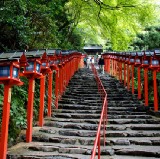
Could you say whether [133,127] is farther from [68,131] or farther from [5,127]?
[5,127]

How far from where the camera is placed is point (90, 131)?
343 inches

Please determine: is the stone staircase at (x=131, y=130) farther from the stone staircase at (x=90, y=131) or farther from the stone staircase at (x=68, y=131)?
the stone staircase at (x=68, y=131)

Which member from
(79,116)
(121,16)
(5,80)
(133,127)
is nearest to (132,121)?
(133,127)

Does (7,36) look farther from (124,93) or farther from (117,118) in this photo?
(124,93)

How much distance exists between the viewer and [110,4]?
18.1 metres

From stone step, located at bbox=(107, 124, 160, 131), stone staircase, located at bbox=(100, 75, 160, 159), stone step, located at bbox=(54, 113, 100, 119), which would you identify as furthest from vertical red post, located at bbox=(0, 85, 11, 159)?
stone step, located at bbox=(54, 113, 100, 119)

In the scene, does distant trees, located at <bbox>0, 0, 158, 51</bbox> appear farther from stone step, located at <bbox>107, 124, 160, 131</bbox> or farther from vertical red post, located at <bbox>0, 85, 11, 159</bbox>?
stone step, located at <bbox>107, 124, 160, 131</bbox>

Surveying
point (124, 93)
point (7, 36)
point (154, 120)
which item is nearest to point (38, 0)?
point (7, 36)

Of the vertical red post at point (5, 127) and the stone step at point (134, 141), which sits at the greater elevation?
the vertical red post at point (5, 127)

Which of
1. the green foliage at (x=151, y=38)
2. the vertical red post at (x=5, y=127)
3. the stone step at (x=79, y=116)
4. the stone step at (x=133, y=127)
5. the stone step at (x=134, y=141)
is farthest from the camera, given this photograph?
the green foliage at (x=151, y=38)

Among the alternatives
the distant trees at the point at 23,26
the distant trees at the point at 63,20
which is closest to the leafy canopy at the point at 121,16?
the distant trees at the point at 63,20

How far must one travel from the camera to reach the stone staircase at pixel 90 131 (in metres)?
6.88

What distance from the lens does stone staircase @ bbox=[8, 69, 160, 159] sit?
22.6 feet

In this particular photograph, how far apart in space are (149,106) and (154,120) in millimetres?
2176
